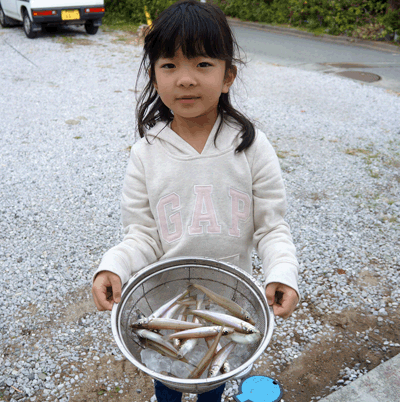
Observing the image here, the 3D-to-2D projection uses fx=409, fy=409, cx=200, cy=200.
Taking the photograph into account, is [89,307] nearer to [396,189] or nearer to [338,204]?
[338,204]

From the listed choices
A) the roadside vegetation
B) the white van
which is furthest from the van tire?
the roadside vegetation

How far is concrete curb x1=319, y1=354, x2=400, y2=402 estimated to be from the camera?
1.87 metres

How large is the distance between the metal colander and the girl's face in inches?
19.9

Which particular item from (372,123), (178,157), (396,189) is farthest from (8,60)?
(178,157)

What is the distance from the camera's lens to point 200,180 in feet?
4.71

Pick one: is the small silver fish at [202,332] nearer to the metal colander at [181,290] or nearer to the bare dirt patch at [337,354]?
the metal colander at [181,290]

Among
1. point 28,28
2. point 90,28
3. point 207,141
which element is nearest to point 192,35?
point 207,141

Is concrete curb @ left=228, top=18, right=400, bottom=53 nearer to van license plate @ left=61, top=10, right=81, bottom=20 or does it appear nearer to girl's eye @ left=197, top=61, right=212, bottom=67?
van license plate @ left=61, top=10, right=81, bottom=20

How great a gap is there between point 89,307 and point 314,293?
1424 millimetres

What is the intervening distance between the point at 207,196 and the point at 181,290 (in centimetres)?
36

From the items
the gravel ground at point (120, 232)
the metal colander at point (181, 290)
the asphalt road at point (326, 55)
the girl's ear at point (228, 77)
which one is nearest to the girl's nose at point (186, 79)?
the girl's ear at point (228, 77)

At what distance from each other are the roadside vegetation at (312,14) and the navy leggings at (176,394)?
37.6ft

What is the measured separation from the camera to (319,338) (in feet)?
7.50

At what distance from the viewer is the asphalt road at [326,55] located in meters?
8.05
